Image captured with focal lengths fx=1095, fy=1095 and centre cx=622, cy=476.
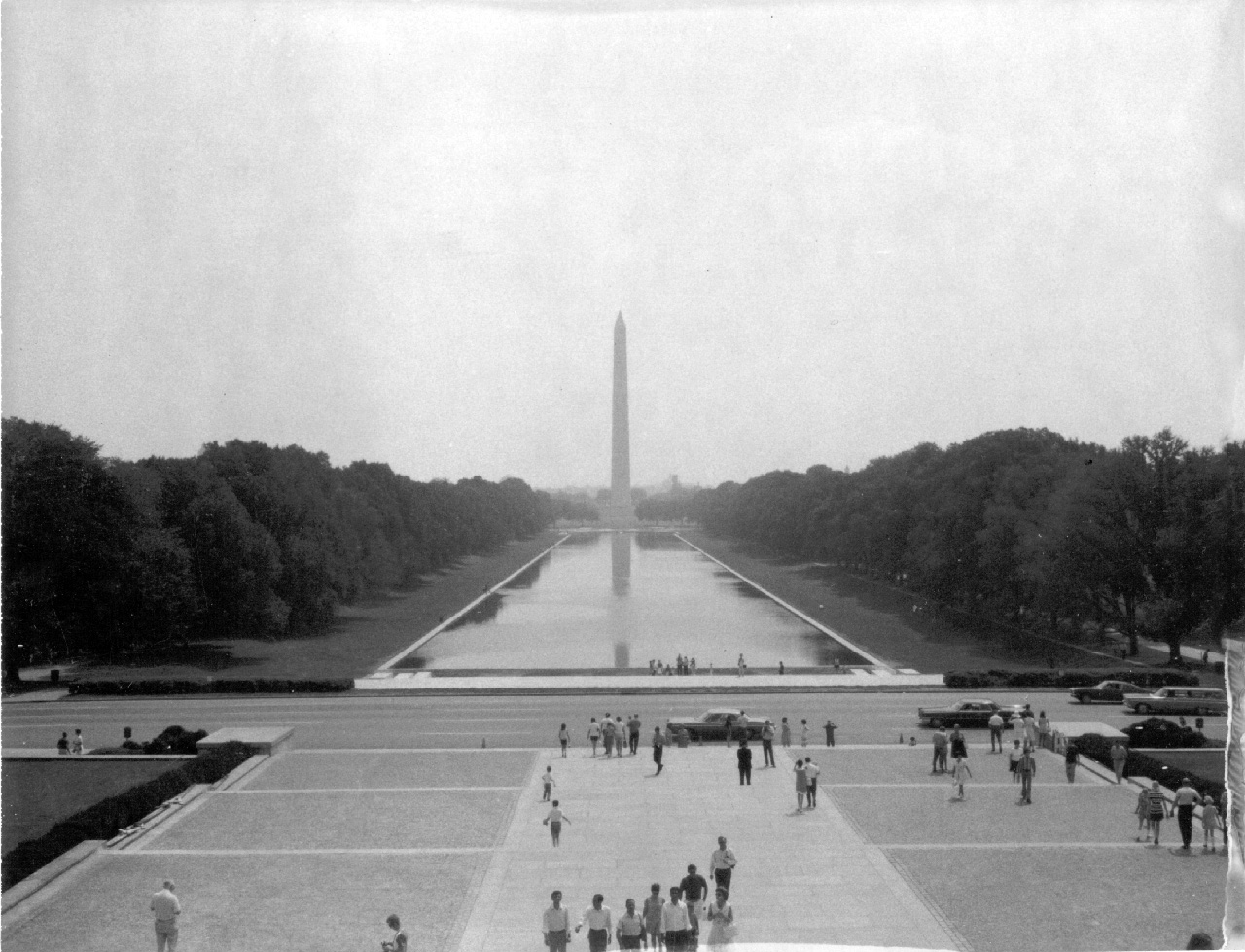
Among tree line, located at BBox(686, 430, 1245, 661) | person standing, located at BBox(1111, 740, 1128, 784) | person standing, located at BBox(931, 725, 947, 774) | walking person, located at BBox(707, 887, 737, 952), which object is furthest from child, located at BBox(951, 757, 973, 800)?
tree line, located at BBox(686, 430, 1245, 661)

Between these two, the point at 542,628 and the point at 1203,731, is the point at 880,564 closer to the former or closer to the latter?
the point at 542,628

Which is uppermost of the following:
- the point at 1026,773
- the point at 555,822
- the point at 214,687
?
the point at 1026,773

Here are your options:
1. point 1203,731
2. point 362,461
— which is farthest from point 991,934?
point 362,461

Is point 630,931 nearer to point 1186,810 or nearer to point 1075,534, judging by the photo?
point 1186,810

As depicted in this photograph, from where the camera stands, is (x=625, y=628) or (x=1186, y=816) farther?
(x=625, y=628)

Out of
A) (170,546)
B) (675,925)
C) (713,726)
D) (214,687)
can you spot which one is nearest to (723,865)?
(675,925)

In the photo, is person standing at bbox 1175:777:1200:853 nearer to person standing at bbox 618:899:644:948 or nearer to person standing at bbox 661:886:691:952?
person standing at bbox 661:886:691:952
